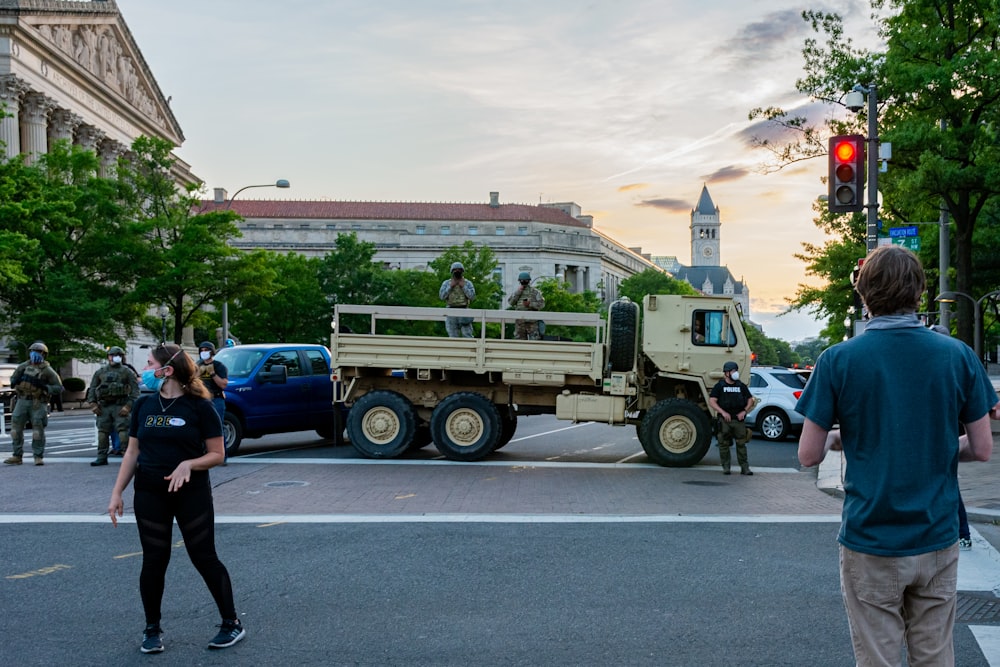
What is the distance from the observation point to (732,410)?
1405cm

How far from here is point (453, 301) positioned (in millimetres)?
15969

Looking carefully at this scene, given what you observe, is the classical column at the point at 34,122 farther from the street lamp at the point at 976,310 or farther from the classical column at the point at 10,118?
the street lamp at the point at 976,310

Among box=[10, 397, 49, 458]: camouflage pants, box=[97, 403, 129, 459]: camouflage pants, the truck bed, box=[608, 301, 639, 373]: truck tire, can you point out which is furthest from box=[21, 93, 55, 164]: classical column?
box=[608, 301, 639, 373]: truck tire

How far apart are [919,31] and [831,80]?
229 cm

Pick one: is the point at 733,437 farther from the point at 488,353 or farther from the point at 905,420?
the point at 905,420

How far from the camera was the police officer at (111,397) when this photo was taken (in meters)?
14.6

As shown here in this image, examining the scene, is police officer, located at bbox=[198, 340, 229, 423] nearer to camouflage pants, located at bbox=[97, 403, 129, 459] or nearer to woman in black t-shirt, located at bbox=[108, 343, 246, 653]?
camouflage pants, located at bbox=[97, 403, 129, 459]

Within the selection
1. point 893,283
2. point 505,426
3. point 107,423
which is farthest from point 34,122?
point 893,283

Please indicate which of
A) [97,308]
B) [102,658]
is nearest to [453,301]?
[102,658]

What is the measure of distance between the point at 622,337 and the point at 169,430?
1025cm

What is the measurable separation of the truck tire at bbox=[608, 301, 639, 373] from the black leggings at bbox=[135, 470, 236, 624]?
1012 cm

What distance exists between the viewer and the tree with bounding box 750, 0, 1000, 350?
22031 millimetres

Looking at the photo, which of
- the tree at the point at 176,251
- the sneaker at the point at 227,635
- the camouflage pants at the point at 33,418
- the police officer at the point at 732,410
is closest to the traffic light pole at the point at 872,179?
the police officer at the point at 732,410

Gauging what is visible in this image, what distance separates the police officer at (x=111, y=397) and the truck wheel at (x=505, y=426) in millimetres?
5733
